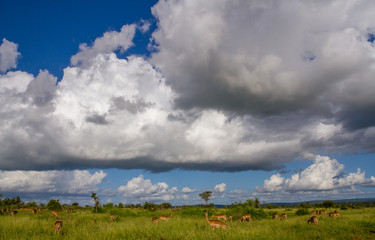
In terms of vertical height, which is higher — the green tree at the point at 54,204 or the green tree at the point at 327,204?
the green tree at the point at 54,204

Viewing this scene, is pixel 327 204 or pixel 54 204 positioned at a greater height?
pixel 54 204

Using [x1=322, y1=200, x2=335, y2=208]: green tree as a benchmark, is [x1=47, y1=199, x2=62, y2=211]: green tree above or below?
above

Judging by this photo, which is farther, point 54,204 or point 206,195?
point 206,195

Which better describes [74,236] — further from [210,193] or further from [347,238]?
[210,193]

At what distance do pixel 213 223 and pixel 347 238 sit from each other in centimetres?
917

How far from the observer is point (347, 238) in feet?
58.0

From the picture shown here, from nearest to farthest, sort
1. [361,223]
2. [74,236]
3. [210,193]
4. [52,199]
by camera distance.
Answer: [74,236], [361,223], [52,199], [210,193]

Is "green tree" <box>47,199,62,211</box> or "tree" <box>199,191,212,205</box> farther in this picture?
"tree" <box>199,191,212,205</box>

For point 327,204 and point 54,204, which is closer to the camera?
point 54,204

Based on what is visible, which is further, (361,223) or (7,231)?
(361,223)

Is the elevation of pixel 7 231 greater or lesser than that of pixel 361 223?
greater

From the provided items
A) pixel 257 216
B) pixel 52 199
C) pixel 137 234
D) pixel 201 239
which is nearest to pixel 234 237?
pixel 201 239

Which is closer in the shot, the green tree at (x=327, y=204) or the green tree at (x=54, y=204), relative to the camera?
the green tree at (x=54, y=204)

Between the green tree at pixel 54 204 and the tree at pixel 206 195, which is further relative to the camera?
the tree at pixel 206 195
